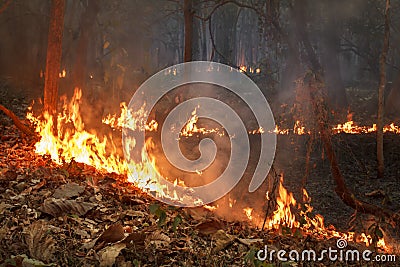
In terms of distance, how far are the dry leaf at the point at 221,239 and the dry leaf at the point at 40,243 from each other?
67.9 inches

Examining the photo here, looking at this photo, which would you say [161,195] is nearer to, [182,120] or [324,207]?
[324,207]

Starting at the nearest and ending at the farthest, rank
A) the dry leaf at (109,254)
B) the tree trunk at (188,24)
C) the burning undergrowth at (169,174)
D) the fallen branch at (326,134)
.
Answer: the dry leaf at (109,254)
the burning undergrowth at (169,174)
the fallen branch at (326,134)
the tree trunk at (188,24)

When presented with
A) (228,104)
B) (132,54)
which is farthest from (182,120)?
(132,54)

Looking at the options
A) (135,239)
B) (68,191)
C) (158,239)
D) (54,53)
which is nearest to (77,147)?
(68,191)

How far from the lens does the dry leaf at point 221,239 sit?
4758 millimetres

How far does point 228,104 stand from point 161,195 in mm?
16463

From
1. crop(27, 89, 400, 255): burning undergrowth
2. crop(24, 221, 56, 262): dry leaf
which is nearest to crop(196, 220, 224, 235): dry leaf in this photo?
crop(27, 89, 400, 255): burning undergrowth

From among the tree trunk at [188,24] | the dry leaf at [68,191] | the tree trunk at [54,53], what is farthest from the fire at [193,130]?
the dry leaf at [68,191]

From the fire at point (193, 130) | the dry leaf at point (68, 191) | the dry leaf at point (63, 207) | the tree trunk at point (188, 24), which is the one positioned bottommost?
the dry leaf at point (63, 207)

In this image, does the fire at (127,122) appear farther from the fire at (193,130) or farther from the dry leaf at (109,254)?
the dry leaf at (109,254)

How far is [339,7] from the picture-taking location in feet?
78.9

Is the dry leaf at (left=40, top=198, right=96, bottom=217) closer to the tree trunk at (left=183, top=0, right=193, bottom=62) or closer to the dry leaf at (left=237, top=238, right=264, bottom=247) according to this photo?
the dry leaf at (left=237, top=238, right=264, bottom=247)

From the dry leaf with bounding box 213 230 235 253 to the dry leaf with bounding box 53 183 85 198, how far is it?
216cm

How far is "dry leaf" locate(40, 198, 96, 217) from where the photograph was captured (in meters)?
5.28
